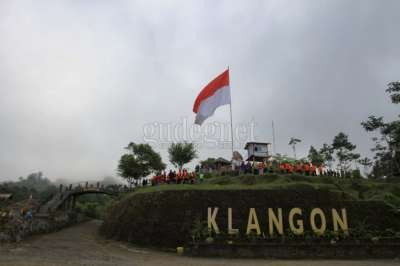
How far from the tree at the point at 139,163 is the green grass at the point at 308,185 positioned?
75.8 ft

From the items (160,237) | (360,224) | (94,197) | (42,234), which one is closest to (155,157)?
(42,234)

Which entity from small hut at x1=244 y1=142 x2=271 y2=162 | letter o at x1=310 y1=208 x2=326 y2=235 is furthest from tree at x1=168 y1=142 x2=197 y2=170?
letter o at x1=310 y1=208 x2=326 y2=235

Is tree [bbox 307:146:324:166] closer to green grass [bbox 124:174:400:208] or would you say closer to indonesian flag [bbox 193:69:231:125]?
green grass [bbox 124:174:400:208]

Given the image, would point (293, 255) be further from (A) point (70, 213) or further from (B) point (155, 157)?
(B) point (155, 157)

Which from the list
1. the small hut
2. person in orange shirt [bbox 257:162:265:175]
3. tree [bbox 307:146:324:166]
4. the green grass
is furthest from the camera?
tree [bbox 307:146:324:166]

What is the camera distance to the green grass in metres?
22.1

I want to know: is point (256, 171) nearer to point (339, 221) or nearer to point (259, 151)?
point (339, 221)

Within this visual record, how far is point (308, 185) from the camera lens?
21.7 metres

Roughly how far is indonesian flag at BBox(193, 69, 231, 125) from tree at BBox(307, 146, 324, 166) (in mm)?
25919

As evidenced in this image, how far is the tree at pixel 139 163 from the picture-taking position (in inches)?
1864

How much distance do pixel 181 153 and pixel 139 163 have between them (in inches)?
284

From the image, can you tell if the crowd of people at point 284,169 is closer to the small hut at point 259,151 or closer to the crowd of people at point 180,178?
the crowd of people at point 180,178

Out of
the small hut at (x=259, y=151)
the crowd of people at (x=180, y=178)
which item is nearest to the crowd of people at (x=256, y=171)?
the crowd of people at (x=180, y=178)

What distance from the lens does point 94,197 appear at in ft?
274
